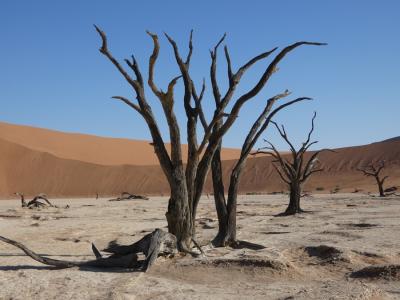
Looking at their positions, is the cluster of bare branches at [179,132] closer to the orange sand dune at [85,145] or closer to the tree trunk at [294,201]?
the tree trunk at [294,201]

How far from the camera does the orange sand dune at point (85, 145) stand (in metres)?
77.9

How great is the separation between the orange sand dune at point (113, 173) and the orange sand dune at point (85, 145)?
13291mm

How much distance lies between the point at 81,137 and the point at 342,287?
89.2m

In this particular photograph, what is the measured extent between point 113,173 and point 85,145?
2683 centimetres

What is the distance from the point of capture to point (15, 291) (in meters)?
5.14

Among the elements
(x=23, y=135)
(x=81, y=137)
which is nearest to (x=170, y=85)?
(x=23, y=135)

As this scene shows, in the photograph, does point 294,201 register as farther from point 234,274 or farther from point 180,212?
point 234,274

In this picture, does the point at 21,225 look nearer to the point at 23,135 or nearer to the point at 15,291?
the point at 15,291

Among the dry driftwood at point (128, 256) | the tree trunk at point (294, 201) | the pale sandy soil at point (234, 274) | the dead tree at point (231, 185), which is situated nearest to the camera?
the pale sandy soil at point (234, 274)

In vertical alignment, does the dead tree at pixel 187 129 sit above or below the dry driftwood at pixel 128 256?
above

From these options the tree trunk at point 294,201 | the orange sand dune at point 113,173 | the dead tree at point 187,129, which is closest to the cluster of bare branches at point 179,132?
the dead tree at point 187,129

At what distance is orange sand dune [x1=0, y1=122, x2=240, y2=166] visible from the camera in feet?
256

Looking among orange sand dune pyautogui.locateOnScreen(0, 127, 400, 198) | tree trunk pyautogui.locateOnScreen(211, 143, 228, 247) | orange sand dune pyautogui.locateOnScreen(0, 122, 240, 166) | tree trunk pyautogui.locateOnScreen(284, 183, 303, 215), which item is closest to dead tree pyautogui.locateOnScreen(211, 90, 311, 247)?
tree trunk pyautogui.locateOnScreen(211, 143, 228, 247)

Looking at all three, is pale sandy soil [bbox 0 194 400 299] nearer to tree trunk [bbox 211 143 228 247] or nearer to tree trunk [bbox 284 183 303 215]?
tree trunk [bbox 211 143 228 247]
